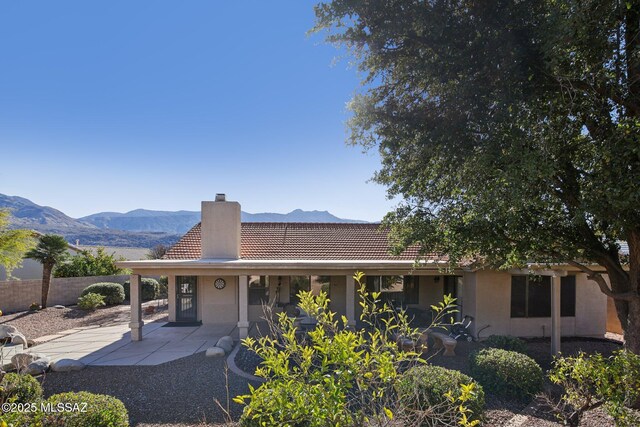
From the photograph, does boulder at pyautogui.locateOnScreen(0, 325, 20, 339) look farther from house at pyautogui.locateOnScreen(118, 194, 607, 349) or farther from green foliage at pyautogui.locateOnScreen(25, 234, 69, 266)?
green foliage at pyautogui.locateOnScreen(25, 234, 69, 266)

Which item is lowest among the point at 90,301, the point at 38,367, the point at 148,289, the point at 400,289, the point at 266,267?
the point at 148,289

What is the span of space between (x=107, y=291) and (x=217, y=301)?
31.1ft

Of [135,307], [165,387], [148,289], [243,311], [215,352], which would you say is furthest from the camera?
[148,289]

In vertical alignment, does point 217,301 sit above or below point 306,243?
below

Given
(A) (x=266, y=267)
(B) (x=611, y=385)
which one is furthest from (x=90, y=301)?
(B) (x=611, y=385)

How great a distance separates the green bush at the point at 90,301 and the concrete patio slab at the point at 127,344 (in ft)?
13.7

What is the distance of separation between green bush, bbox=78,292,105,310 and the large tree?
58.1ft

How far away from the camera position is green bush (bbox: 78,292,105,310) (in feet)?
56.6

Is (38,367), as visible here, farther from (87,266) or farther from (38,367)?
(87,266)

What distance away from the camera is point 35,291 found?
58.3 ft

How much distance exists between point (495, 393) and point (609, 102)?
248 inches

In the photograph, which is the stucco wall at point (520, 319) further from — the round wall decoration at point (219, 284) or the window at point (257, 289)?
the round wall decoration at point (219, 284)

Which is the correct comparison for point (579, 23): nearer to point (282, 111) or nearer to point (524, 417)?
point (524, 417)

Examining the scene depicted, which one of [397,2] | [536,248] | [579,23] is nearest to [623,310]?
[536,248]
